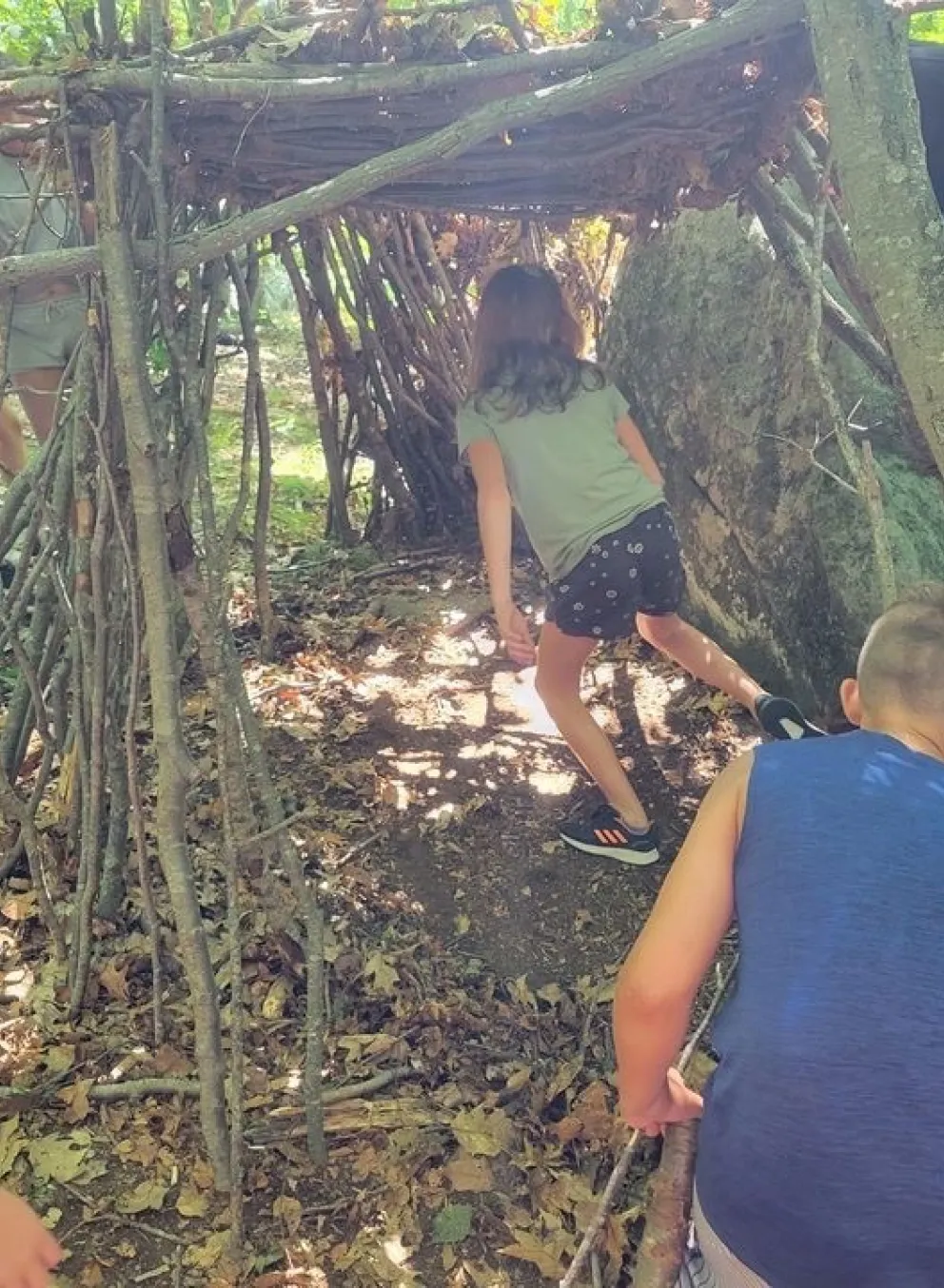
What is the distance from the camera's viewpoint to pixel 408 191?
2.57 m

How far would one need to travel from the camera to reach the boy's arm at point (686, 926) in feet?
4.57

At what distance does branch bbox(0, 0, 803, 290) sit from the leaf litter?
1.24 m

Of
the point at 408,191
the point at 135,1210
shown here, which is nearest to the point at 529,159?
the point at 408,191

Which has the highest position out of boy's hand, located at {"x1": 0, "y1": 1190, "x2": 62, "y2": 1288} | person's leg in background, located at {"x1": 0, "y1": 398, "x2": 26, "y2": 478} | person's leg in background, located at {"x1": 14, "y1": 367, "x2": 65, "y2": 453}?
person's leg in background, located at {"x1": 14, "y1": 367, "x2": 65, "y2": 453}

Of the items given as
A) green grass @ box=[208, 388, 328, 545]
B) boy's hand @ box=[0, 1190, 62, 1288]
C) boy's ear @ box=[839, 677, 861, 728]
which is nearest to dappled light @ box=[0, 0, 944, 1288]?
boy's hand @ box=[0, 1190, 62, 1288]

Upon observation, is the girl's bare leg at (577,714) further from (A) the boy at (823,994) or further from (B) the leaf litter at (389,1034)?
(A) the boy at (823,994)

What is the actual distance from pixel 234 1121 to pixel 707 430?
131 inches

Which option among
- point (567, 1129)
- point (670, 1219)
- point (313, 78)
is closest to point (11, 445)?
point (313, 78)

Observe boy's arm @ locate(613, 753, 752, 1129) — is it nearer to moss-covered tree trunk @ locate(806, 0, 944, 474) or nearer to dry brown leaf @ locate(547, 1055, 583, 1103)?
moss-covered tree trunk @ locate(806, 0, 944, 474)

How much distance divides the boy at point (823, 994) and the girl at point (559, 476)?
5.60 ft

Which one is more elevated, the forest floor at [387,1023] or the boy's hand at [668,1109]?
the boy's hand at [668,1109]

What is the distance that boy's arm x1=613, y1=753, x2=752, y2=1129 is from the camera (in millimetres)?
1393

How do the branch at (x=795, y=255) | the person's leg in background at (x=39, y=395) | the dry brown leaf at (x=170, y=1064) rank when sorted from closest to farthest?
1. the dry brown leaf at (x=170, y=1064)
2. the branch at (x=795, y=255)
3. the person's leg in background at (x=39, y=395)

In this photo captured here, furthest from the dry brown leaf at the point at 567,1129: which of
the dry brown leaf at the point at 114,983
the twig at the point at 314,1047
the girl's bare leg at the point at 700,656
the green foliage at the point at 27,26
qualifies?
the green foliage at the point at 27,26
